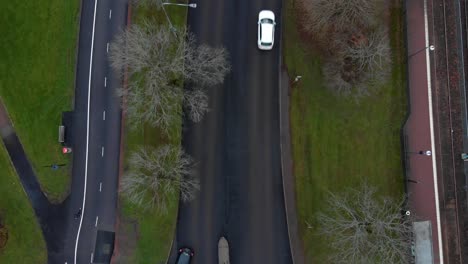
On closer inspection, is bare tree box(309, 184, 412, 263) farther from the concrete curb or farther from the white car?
the white car

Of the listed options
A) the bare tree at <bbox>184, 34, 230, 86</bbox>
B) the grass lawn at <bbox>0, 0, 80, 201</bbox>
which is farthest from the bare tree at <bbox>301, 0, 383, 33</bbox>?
the grass lawn at <bbox>0, 0, 80, 201</bbox>

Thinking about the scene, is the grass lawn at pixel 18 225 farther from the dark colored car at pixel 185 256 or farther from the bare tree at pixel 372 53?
the bare tree at pixel 372 53

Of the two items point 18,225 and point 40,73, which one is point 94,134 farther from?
point 18,225

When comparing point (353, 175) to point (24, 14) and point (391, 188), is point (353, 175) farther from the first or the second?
point (24, 14)

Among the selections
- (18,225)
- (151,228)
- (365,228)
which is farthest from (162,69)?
(365,228)

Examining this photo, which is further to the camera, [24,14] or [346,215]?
[24,14]

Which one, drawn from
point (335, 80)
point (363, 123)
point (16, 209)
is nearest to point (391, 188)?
point (363, 123)
